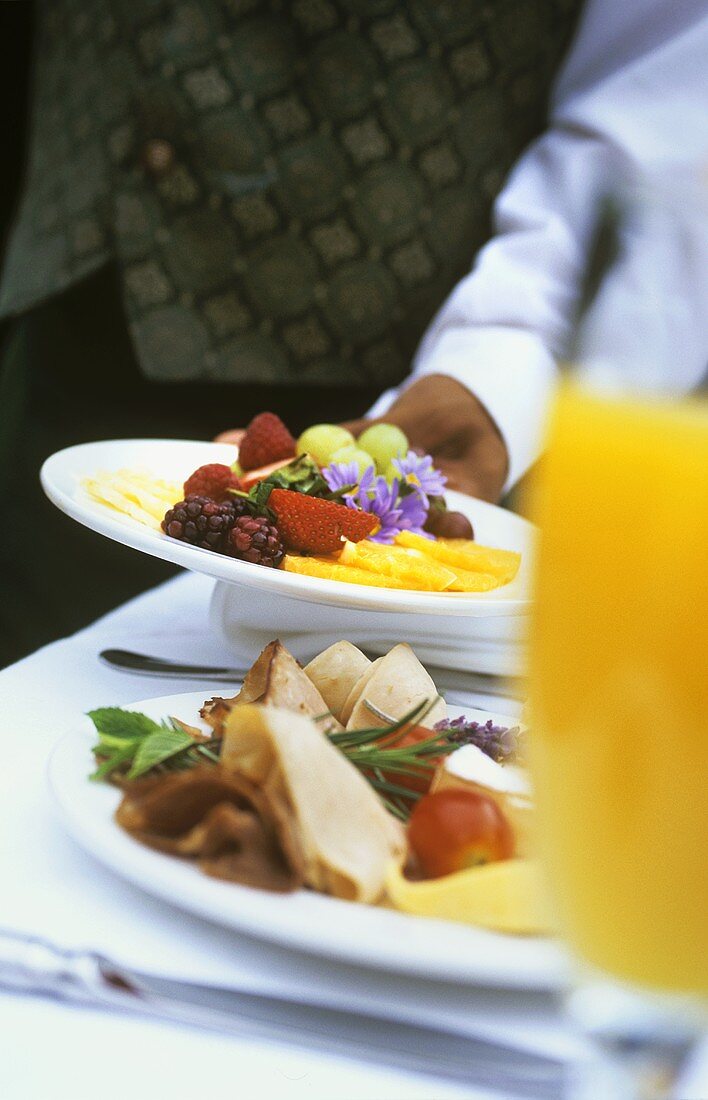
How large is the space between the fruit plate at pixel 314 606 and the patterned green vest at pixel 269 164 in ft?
1.91

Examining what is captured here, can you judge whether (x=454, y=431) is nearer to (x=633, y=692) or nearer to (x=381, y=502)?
(x=381, y=502)

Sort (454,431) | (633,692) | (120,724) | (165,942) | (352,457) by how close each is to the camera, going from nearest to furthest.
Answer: (633,692), (165,942), (120,724), (352,457), (454,431)

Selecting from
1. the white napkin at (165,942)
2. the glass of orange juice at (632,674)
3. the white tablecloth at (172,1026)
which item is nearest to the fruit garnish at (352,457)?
the white napkin at (165,942)

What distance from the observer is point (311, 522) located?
2.90 ft

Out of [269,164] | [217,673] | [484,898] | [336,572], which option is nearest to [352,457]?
[336,572]

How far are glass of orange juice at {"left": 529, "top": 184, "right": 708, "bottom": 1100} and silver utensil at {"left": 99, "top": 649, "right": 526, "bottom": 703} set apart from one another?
449 mm

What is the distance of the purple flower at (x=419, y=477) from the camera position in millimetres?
1048

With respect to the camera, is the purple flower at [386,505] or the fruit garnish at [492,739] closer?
the fruit garnish at [492,739]

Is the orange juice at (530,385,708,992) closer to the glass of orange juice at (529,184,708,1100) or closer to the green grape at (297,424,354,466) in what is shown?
the glass of orange juice at (529,184,708,1100)

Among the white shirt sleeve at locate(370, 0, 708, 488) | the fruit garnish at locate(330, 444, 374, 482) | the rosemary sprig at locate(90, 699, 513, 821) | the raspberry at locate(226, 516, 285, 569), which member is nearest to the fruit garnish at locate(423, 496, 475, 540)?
the fruit garnish at locate(330, 444, 374, 482)

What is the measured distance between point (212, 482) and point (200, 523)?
13 cm

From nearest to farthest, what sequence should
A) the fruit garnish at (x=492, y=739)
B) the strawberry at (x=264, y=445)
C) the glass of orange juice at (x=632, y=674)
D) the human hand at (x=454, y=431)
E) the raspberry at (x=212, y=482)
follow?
the glass of orange juice at (x=632, y=674), the fruit garnish at (x=492, y=739), the raspberry at (x=212, y=482), the strawberry at (x=264, y=445), the human hand at (x=454, y=431)

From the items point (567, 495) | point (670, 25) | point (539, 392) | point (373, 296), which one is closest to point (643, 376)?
point (567, 495)

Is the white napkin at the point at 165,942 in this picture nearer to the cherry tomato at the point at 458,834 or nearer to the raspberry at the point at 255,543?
the cherry tomato at the point at 458,834
